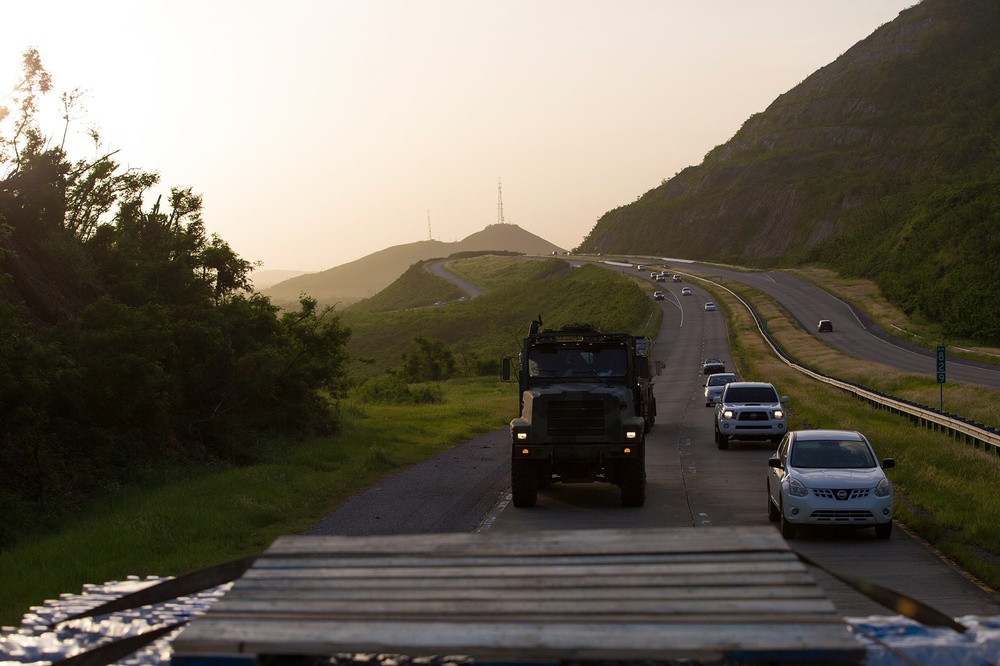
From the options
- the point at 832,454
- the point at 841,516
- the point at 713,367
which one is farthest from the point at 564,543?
the point at 713,367

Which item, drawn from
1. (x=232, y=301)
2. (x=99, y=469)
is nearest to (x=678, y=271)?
(x=232, y=301)

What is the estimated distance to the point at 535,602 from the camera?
3754 mm

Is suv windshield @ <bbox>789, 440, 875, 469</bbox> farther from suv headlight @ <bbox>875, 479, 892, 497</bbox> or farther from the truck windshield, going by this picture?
the truck windshield

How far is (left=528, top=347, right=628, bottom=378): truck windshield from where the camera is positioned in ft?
63.6

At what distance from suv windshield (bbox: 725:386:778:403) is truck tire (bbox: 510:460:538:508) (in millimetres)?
12304

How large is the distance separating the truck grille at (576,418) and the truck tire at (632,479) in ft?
2.80

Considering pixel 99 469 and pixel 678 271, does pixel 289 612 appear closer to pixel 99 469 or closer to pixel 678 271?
pixel 99 469

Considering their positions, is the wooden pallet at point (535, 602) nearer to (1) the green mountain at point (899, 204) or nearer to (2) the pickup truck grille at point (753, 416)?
(2) the pickup truck grille at point (753, 416)

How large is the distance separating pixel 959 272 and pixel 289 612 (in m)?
87.2

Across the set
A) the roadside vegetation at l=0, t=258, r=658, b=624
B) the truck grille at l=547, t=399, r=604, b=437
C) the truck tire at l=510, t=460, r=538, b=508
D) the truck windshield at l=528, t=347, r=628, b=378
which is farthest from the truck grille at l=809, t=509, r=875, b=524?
the roadside vegetation at l=0, t=258, r=658, b=624

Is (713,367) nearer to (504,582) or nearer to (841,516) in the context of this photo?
(841,516)

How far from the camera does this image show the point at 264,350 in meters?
26.3

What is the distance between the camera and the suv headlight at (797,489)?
1463cm

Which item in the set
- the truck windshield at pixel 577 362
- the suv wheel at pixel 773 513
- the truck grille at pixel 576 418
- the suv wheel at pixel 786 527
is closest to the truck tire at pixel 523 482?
the truck grille at pixel 576 418
